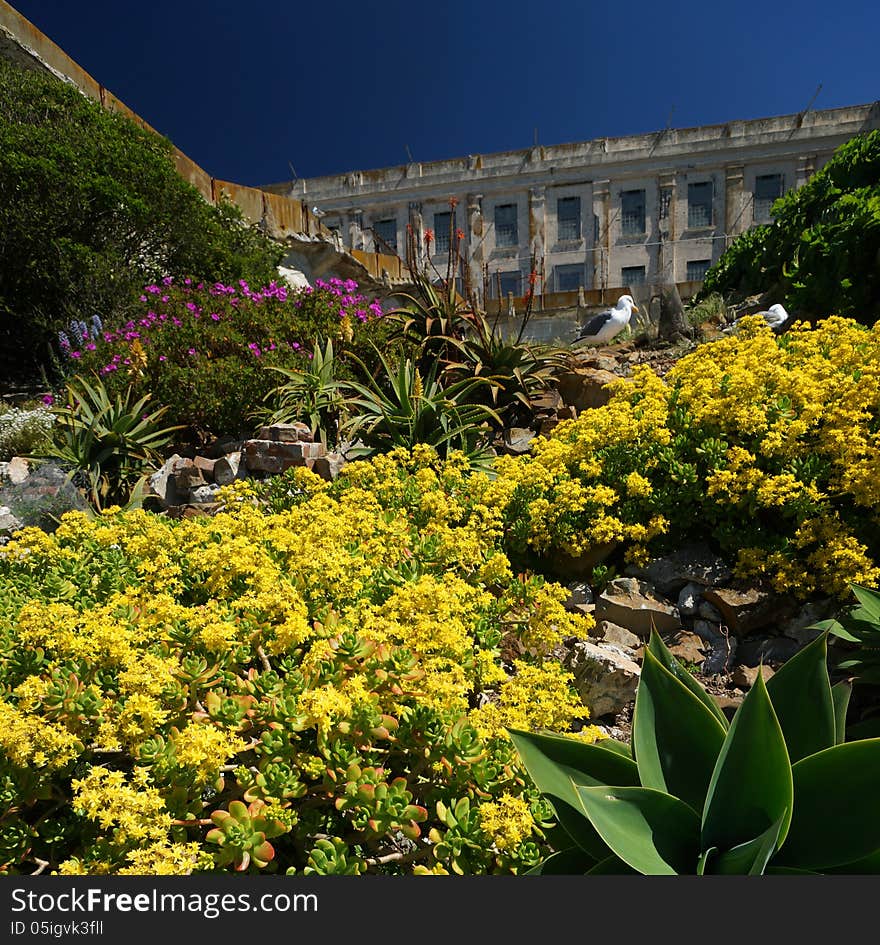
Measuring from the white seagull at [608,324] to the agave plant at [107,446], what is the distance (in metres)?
5.57

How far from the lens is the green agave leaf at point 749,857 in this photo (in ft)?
3.85

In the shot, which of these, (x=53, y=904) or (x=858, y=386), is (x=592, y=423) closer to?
(x=858, y=386)

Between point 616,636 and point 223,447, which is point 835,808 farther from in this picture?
point 223,447

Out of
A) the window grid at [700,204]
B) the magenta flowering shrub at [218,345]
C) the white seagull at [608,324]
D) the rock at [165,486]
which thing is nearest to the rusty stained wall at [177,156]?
the magenta flowering shrub at [218,345]

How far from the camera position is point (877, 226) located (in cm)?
637

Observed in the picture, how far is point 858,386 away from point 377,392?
3.98 m

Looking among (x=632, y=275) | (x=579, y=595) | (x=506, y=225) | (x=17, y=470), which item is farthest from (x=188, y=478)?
(x=632, y=275)

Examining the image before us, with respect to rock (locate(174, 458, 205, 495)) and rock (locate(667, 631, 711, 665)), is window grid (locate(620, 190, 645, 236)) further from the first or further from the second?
rock (locate(667, 631, 711, 665))

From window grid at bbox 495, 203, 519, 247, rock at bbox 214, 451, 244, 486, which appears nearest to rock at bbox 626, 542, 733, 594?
rock at bbox 214, 451, 244, 486

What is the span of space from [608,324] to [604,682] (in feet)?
22.0

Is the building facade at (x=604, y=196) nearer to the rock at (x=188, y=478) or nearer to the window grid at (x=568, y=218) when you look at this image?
the window grid at (x=568, y=218)

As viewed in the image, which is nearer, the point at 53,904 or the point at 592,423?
the point at 53,904

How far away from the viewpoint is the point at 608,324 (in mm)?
8523

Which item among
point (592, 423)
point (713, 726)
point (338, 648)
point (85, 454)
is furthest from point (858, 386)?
point (85, 454)
